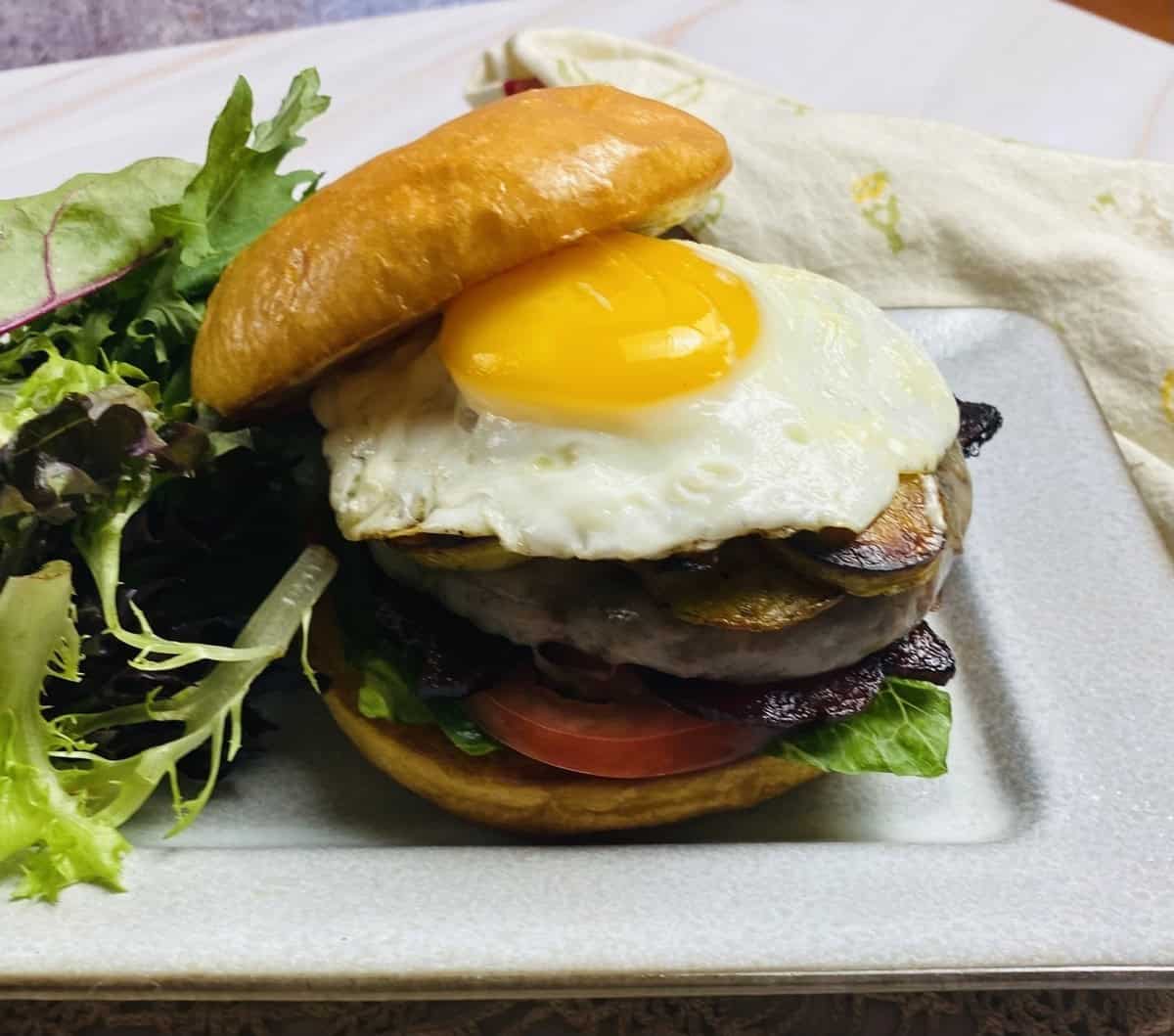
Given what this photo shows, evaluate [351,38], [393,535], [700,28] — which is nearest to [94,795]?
[393,535]

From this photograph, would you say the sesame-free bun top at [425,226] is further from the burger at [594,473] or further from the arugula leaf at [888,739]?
the arugula leaf at [888,739]

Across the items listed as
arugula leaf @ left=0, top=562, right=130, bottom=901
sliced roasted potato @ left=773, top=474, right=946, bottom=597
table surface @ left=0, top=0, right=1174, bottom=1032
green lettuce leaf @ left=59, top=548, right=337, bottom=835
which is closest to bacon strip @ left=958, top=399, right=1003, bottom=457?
sliced roasted potato @ left=773, top=474, right=946, bottom=597

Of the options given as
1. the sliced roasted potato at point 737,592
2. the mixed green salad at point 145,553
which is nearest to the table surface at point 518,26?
the mixed green salad at point 145,553

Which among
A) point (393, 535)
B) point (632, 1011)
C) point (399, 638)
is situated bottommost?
point (632, 1011)

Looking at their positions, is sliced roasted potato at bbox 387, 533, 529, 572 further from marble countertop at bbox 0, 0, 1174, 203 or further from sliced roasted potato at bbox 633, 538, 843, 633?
marble countertop at bbox 0, 0, 1174, 203

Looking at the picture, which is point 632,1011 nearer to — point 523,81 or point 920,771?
point 920,771

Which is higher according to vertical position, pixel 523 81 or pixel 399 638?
pixel 523 81

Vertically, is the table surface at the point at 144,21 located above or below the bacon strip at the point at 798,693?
above

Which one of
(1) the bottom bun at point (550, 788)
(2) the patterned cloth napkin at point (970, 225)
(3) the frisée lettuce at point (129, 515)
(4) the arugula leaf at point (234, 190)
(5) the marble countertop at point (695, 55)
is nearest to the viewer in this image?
(3) the frisée lettuce at point (129, 515)
